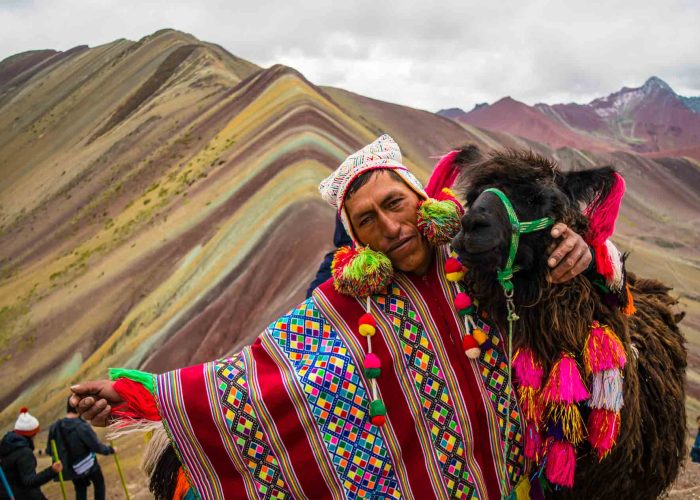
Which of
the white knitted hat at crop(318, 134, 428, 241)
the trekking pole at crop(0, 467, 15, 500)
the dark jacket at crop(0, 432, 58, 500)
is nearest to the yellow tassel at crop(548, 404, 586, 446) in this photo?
the white knitted hat at crop(318, 134, 428, 241)

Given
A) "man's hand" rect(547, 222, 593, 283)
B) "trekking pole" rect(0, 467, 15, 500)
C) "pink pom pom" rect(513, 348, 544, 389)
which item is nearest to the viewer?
"man's hand" rect(547, 222, 593, 283)

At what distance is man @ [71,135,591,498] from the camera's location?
70.3 inches

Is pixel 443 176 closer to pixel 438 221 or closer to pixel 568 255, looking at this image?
pixel 438 221

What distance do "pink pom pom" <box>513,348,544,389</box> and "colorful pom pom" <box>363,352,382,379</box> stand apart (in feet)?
1.30

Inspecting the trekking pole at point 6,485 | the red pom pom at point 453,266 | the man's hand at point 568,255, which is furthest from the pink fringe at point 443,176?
the trekking pole at point 6,485

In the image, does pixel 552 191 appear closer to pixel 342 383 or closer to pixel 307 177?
pixel 342 383

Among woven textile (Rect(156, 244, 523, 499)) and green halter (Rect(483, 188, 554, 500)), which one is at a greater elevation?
green halter (Rect(483, 188, 554, 500))

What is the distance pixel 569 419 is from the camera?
1.77m

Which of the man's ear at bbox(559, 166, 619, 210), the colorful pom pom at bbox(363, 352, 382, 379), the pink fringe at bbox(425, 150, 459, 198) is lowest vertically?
the colorful pom pom at bbox(363, 352, 382, 379)

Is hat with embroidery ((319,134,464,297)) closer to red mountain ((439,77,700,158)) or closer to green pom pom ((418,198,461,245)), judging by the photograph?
green pom pom ((418,198,461,245))

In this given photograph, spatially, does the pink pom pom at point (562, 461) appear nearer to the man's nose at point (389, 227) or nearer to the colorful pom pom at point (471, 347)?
the colorful pom pom at point (471, 347)

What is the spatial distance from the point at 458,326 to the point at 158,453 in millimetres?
1021

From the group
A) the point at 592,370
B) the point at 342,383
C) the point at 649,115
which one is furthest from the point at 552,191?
the point at 649,115

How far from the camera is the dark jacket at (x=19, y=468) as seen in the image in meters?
4.24
